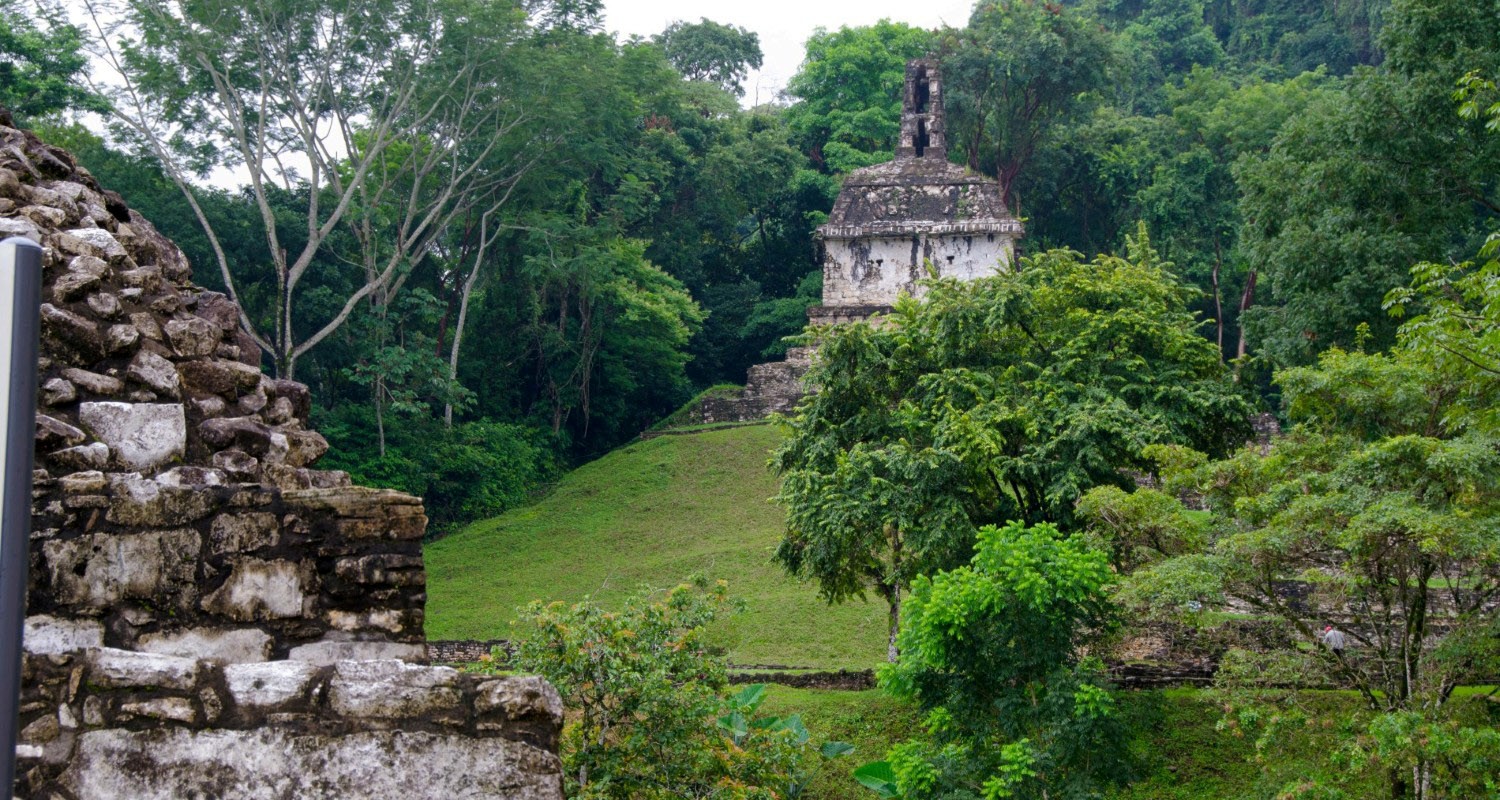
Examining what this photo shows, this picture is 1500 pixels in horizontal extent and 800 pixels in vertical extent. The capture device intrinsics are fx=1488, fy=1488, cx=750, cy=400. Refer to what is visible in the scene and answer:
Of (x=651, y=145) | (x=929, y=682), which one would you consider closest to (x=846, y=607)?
(x=929, y=682)

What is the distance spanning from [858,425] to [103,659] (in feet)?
49.3

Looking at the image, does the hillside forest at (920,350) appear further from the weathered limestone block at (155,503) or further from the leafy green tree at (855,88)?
the weathered limestone block at (155,503)

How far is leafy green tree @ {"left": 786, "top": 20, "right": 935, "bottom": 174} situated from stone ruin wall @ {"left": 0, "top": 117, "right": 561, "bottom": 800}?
37.0m

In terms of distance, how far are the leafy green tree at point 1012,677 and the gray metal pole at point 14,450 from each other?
420 inches

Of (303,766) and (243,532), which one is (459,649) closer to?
(243,532)

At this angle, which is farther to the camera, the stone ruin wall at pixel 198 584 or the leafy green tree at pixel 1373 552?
the leafy green tree at pixel 1373 552

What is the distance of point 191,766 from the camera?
125 inches

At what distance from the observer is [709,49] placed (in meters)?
48.1

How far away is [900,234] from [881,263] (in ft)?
2.75

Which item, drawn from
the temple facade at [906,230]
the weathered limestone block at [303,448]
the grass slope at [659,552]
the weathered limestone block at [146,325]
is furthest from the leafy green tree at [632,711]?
the temple facade at [906,230]

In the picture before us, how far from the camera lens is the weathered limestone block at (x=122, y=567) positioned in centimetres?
352

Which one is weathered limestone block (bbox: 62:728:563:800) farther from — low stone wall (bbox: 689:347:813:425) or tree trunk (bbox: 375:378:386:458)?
low stone wall (bbox: 689:347:813:425)

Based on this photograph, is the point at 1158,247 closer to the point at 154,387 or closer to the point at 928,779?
the point at 928,779

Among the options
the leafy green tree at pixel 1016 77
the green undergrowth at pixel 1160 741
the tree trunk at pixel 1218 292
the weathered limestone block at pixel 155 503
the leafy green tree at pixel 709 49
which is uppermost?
the leafy green tree at pixel 709 49
